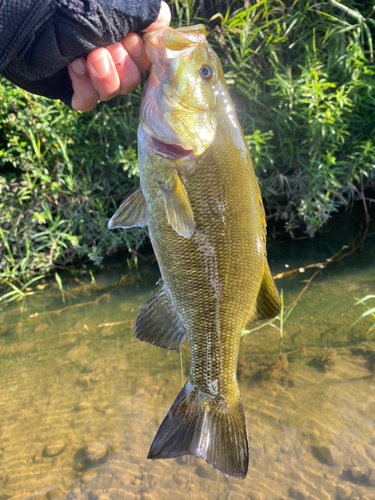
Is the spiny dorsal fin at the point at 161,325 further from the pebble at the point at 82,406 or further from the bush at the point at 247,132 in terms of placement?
the bush at the point at 247,132

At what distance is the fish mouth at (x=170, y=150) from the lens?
1340 millimetres

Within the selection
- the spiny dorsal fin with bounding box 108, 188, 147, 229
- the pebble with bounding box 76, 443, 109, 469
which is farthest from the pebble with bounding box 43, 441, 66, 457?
the spiny dorsal fin with bounding box 108, 188, 147, 229

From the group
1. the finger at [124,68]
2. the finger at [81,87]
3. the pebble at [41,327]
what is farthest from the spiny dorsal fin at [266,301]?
the pebble at [41,327]

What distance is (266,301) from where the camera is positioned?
5.13 ft

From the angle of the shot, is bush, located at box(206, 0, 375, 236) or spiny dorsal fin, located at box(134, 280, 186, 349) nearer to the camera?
spiny dorsal fin, located at box(134, 280, 186, 349)

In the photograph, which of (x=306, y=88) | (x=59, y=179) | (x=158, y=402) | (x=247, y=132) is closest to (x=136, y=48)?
(x=158, y=402)

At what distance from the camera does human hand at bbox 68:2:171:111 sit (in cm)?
137

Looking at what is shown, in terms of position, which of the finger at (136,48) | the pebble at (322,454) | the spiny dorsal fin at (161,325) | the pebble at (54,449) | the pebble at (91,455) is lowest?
the pebble at (322,454)

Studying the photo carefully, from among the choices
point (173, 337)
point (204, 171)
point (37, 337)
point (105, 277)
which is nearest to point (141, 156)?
point (204, 171)

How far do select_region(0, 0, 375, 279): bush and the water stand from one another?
0.90 metres

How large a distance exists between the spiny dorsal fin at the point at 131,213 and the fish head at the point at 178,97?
251 mm

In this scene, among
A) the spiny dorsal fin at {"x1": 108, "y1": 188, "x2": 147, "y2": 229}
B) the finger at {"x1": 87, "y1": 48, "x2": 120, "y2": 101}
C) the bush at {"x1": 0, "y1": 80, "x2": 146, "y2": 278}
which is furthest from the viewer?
the bush at {"x1": 0, "y1": 80, "x2": 146, "y2": 278}

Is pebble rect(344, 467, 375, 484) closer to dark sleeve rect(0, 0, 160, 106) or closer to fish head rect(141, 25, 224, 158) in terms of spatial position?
fish head rect(141, 25, 224, 158)

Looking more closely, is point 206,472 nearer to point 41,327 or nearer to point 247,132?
point 41,327
